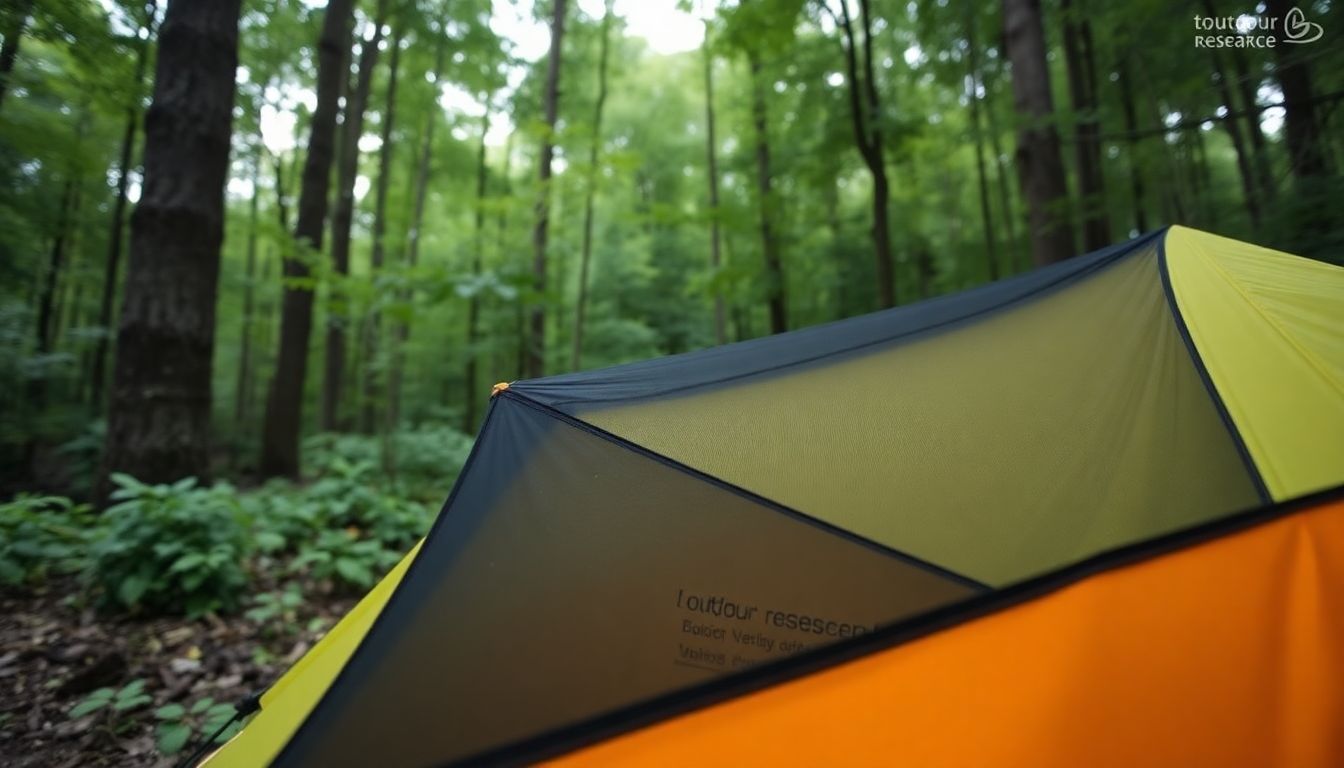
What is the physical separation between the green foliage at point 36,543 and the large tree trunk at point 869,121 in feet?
24.7

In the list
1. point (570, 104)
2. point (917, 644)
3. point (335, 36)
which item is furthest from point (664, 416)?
point (570, 104)

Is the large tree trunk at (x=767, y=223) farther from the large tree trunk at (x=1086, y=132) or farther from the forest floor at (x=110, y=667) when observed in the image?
the forest floor at (x=110, y=667)

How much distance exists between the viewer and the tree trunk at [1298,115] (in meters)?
3.11

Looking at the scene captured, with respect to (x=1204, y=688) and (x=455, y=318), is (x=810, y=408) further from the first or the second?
(x=455, y=318)

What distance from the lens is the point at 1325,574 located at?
829mm

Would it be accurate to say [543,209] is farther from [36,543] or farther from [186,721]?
[186,721]

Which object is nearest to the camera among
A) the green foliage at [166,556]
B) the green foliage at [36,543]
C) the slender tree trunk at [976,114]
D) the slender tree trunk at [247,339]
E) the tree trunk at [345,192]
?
the green foliage at [166,556]

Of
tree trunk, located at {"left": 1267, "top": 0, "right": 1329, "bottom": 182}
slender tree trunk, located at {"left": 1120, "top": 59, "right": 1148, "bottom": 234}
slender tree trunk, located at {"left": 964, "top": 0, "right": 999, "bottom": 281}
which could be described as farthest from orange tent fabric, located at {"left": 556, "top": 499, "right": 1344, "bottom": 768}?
slender tree trunk, located at {"left": 1120, "top": 59, "right": 1148, "bottom": 234}

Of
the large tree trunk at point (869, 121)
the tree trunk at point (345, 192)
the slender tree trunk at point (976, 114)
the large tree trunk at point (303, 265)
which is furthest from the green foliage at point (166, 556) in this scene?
the large tree trunk at point (869, 121)

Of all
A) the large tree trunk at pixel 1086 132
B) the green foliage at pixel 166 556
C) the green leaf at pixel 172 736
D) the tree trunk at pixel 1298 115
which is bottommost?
the green leaf at pixel 172 736

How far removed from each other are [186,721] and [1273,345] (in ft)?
11.8

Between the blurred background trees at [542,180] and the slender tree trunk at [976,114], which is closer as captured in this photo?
the blurred background trees at [542,180]

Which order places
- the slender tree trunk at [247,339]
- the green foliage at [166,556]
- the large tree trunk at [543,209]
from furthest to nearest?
the slender tree trunk at [247,339]
the large tree trunk at [543,209]
the green foliage at [166,556]

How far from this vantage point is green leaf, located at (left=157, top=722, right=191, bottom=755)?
186 centimetres
